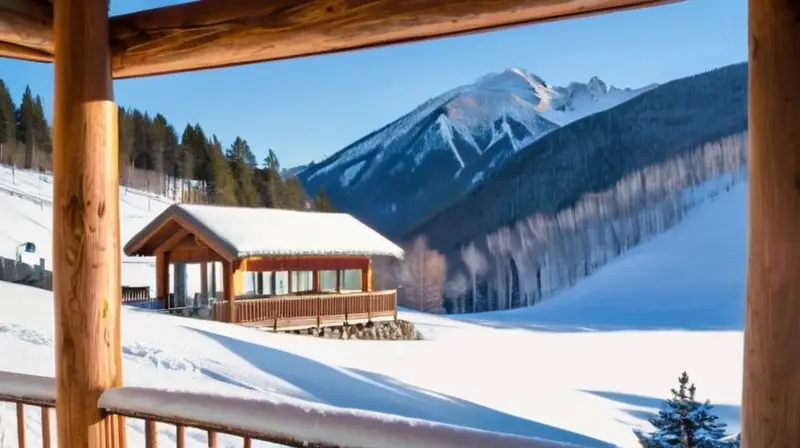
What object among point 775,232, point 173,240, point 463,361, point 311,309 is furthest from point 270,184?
point 775,232

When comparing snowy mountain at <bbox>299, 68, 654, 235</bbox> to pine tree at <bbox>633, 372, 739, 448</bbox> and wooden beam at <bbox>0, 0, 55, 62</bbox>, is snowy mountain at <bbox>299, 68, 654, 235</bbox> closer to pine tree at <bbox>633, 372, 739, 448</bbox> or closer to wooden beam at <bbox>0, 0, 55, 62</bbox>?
pine tree at <bbox>633, 372, 739, 448</bbox>

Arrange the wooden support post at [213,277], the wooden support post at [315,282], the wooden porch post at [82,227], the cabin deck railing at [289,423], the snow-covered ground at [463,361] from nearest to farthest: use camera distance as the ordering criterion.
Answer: the cabin deck railing at [289,423] → the wooden porch post at [82,227] → the snow-covered ground at [463,361] → the wooden support post at [213,277] → the wooden support post at [315,282]

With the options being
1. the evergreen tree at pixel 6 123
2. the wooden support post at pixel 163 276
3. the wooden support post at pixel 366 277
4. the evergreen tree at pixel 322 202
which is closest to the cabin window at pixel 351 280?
the wooden support post at pixel 366 277

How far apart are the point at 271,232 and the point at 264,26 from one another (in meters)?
8.26

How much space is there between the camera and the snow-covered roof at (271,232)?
9109 mm

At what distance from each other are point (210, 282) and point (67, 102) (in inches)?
368

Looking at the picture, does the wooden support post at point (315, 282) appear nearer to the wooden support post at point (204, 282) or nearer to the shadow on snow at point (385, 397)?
the wooden support post at point (204, 282)

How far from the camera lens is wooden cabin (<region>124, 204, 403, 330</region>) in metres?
9.19

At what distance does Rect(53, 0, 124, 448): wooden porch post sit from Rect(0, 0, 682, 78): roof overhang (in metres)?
0.11

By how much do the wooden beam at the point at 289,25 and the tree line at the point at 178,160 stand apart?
6651 millimetres

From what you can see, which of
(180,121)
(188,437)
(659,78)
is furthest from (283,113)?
(188,437)

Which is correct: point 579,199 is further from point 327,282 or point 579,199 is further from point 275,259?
point 275,259

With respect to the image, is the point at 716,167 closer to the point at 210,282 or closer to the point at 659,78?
the point at 659,78

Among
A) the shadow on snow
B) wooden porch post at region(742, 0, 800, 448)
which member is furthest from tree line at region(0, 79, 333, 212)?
wooden porch post at region(742, 0, 800, 448)
